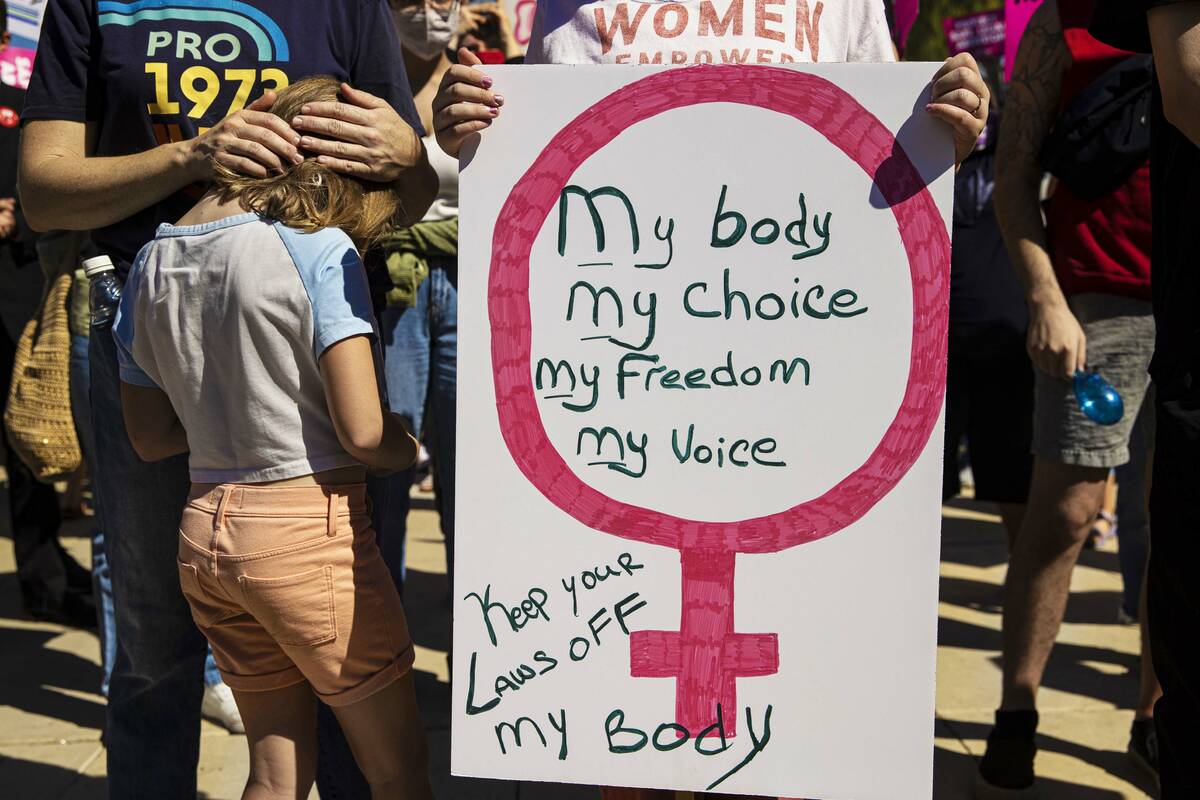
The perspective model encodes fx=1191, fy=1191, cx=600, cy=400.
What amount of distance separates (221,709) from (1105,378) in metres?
2.31

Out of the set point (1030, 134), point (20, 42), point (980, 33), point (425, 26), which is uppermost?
point (980, 33)

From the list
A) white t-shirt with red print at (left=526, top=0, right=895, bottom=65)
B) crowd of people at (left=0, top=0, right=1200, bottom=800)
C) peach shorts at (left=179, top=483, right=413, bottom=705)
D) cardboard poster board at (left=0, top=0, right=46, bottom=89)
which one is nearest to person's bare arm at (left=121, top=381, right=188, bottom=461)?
crowd of people at (left=0, top=0, right=1200, bottom=800)

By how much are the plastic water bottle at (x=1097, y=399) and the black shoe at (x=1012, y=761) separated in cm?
68

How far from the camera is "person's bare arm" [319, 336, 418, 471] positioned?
1.67 metres

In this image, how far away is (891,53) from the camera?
187 centimetres

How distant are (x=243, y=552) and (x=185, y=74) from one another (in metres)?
0.73

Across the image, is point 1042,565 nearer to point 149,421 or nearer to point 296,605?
point 296,605

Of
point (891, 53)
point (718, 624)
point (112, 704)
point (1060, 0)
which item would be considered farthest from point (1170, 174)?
point (112, 704)

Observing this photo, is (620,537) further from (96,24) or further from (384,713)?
(96,24)

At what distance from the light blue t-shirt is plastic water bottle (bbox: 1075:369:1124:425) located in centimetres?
157

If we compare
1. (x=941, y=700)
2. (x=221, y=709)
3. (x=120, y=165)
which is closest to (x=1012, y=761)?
(x=941, y=700)

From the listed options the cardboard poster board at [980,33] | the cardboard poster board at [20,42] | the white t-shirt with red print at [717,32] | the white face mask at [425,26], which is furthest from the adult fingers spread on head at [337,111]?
the cardboard poster board at [980,33]

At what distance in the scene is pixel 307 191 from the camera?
173 centimetres

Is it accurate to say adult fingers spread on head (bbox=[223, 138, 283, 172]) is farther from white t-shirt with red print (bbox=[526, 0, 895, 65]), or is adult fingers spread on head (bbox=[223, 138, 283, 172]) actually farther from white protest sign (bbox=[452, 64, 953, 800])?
white t-shirt with red print (bbox=[526, 0, 895, 65])
